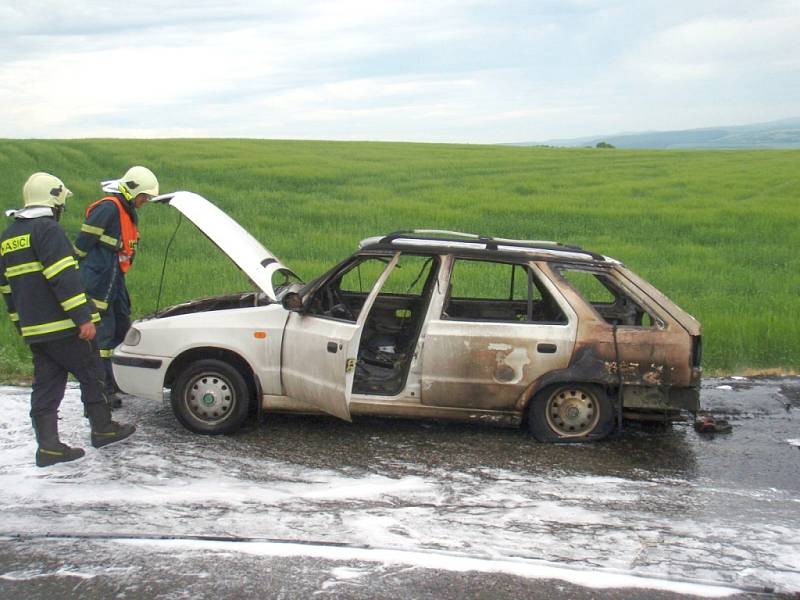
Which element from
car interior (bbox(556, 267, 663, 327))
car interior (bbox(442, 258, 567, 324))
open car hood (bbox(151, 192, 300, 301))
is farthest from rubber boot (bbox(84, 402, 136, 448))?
car interior (bbox(556, 267, 663, 327))

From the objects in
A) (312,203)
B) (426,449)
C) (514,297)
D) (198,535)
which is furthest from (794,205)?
(198,535)

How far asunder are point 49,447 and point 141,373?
3.30 ft

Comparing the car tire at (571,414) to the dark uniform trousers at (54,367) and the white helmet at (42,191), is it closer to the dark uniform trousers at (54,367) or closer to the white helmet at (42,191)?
the dark uniform trousers at (54,367)

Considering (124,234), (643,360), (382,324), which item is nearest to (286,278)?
(382,324)

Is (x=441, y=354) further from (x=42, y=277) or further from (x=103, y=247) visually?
(x=103, y=247)

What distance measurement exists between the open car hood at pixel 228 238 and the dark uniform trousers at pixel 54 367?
1173 millimetres

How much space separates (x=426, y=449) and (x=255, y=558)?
6.88ft

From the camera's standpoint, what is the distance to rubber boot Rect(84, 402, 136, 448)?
6.15 metres

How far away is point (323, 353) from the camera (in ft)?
20.7

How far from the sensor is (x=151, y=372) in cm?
665

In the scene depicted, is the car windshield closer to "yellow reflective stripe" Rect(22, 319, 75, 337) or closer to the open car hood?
the open car hood

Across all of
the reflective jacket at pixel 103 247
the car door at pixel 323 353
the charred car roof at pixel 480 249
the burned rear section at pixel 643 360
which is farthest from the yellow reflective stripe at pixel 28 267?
the burned rear section at pixel 643 360

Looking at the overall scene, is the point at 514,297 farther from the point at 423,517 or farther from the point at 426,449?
the point at 423,517

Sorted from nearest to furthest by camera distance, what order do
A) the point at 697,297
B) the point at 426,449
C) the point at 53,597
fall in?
the point at 53,597 → the point at 426,449 → the point at 697,297
